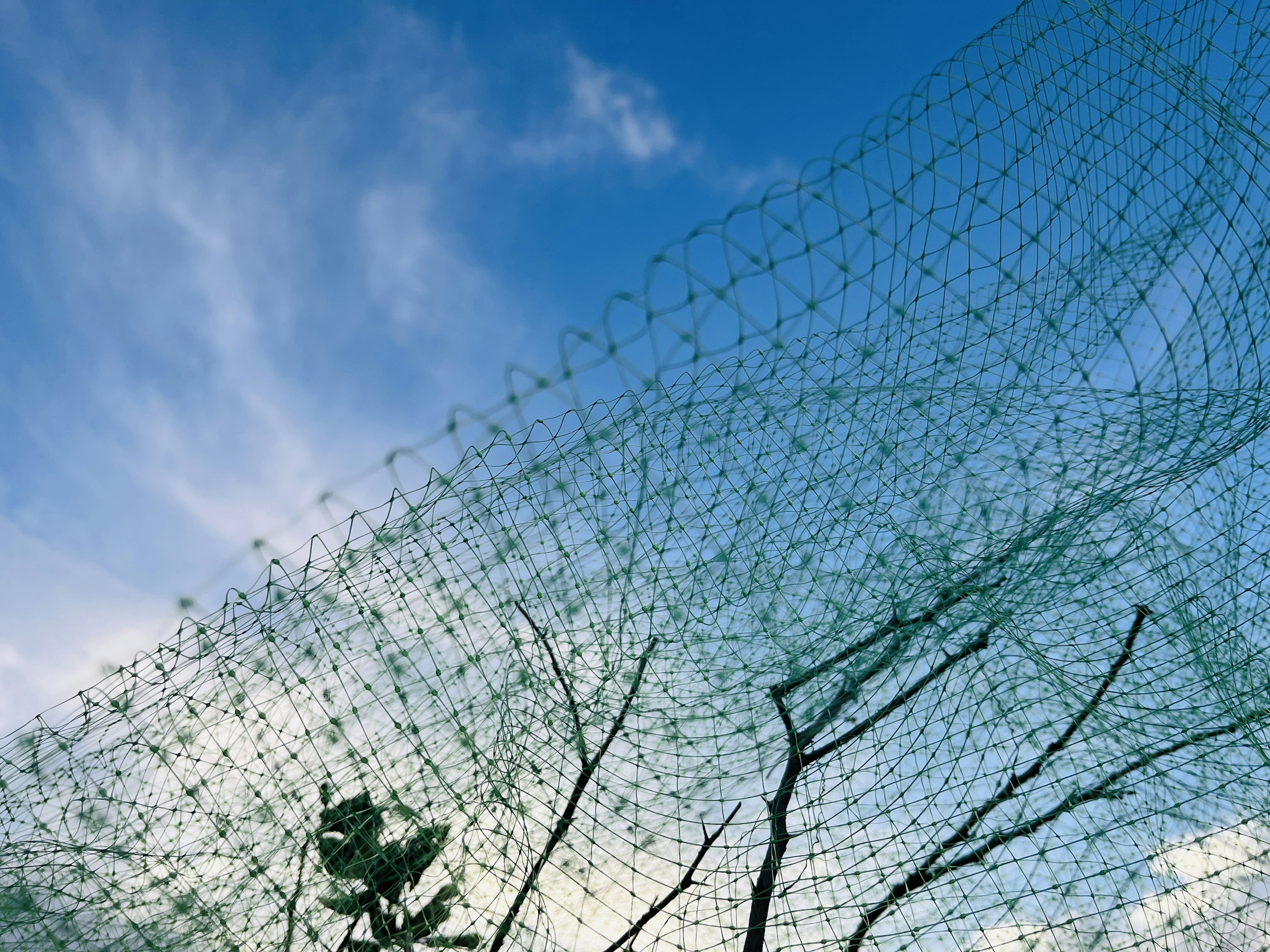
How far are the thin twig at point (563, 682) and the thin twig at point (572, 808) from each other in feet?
0.14

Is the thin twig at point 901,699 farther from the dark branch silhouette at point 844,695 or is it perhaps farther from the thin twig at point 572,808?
the thin twig at point 572,808

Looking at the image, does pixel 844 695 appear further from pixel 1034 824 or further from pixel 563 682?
pixel 563 682

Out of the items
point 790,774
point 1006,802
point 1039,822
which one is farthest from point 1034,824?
point 790,774

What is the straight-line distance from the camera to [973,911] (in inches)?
71.1

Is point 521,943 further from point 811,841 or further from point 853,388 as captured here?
point 853,388

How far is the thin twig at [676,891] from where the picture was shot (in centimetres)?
197

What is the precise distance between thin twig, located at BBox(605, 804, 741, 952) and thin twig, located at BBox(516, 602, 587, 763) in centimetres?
33

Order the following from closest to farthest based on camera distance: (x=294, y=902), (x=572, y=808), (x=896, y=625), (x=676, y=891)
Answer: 1. (x=294, y=902)
2. (x=676, y=891)
3. (x=572, y=808)
4. (x=896, y=625)

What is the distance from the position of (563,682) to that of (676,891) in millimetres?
504

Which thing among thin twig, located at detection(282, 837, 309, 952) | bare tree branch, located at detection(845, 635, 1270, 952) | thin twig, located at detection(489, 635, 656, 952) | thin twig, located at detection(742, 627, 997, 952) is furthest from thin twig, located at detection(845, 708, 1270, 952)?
thin twig, located at detection(282, 837, 309, 952)

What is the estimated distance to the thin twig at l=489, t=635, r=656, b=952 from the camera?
6.03ft

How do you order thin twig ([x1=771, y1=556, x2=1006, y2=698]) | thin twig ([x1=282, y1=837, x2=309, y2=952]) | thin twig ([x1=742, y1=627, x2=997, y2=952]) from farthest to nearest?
thin twig ([x1=771, y1=556, x2=1006, y2=698]), thin twig ([x1=742, y1=627, x2=997, y2=952]), thin twig ([x1=282, y1=837, x2=309, y2=952])

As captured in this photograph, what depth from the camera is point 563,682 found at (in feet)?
6.88

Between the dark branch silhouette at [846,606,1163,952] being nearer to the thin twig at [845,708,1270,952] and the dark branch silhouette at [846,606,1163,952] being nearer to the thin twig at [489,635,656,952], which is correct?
the thin twig at [845,708,1270,952]
